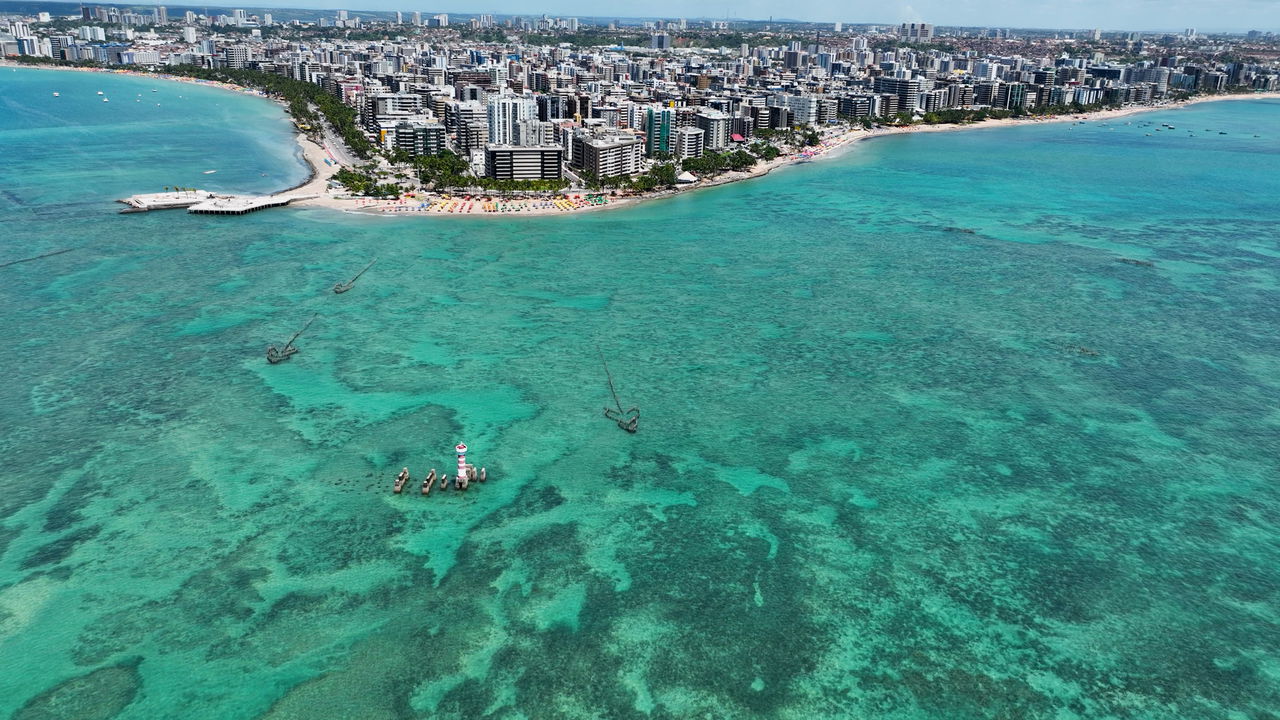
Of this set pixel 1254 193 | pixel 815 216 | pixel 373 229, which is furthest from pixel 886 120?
pixel 373 229

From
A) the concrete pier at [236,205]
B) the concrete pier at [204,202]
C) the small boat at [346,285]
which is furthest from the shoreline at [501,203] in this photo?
the small boat at [346,285]

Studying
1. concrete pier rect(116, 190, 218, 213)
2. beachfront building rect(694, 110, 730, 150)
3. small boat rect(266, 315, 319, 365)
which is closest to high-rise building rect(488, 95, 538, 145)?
beachfront building rect(694, 110, 730, 150)

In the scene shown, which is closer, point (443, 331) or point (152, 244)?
point (443, 331)

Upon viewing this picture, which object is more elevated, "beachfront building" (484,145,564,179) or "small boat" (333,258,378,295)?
"beachfront building" (484,145,564,179)

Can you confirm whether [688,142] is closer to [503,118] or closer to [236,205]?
[503,118]

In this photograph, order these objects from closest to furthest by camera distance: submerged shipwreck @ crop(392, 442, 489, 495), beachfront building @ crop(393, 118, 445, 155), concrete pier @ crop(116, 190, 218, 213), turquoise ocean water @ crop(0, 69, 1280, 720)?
turquoise ocean water @ crop(0, 69, 1280, 720) → submerged shipwreck @ crop(392, 442, 489, 495) → concrete pier @ crop(116, 190, 218, 213) → beachfront building @ crop(393, 118, 445, 155)

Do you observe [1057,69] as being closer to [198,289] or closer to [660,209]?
[660,209]

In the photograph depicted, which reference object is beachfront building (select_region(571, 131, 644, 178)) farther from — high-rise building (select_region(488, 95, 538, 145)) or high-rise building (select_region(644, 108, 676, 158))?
high-rise building (select_region(488, 95, 538, 145))
